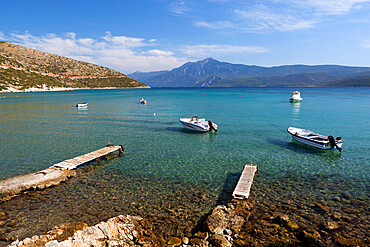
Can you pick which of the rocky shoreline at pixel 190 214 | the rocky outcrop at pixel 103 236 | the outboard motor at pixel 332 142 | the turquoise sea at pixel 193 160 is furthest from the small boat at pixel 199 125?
the rocky outcrop at pixel 103 236

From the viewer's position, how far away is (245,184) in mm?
14062

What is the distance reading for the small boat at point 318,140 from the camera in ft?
70.6

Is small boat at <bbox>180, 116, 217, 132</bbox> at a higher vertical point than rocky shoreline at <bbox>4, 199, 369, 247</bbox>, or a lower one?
higher

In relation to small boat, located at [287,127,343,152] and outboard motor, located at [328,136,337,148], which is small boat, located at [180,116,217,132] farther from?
outboard motor, located at [328,136,337,148]

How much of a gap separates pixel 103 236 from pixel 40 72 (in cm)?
17382

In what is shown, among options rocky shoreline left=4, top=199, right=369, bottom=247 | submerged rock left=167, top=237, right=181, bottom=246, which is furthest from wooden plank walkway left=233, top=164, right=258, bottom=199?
submerged rock left=167, top=237, right=181, bottom=246

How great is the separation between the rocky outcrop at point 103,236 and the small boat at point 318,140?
20.0m

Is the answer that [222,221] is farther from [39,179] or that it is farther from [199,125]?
[199,125]

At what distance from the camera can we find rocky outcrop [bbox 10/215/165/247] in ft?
27.9

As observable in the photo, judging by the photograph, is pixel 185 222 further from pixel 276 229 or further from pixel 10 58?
pixel 10 58

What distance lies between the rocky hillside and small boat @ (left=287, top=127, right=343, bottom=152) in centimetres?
14354

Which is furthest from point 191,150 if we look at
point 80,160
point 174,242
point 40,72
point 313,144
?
point 40,72

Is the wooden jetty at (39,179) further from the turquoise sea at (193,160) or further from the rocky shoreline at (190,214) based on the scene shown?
the turquoise sea at (193,160)

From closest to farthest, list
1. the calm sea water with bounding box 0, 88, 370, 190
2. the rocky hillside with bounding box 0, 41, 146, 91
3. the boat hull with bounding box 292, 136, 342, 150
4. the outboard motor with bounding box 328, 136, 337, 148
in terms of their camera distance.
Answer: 1. the calm sea water with bounding box 0, 88, 370, 190
2. the outboard motor with bounding box 328, 136, 337, 148
3. the boat hull with bounding box 292, 136, 342, 150
4. the rocky hillside with bounding box 0, 41, 146, 91
